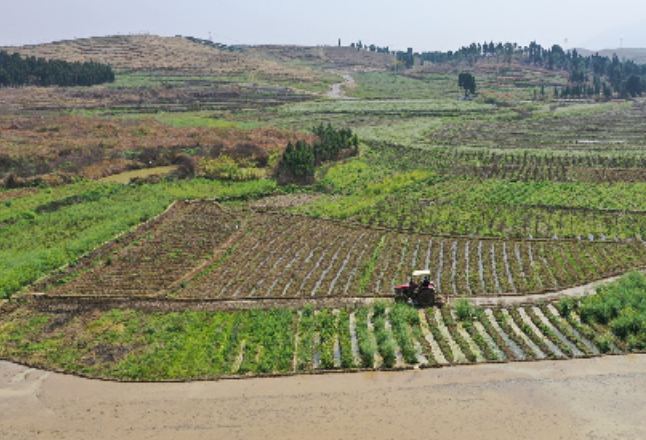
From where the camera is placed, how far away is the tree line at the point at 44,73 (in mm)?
93812

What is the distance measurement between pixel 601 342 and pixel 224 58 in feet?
468

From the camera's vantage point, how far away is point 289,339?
51.3 feet

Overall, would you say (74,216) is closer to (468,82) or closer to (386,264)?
(386,264)

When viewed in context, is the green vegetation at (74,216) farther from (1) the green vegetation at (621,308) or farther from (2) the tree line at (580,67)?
(2) the tree line at (580,67)

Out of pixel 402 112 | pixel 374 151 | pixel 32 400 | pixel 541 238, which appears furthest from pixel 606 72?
pixel 32 400

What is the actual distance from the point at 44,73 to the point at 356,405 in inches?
3971

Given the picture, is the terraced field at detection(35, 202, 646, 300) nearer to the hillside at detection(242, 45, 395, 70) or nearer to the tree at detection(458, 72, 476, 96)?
the tree at detection(458, 72, 476, 96)

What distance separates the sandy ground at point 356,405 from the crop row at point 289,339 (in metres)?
0.52

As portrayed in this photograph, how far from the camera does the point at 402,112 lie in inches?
3115

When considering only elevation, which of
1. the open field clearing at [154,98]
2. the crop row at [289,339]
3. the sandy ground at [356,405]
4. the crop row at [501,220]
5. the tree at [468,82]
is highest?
the tree at [468,82]

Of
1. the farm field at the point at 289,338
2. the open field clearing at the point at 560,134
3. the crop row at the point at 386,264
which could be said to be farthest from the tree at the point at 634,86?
the farm field at the point at 289,338

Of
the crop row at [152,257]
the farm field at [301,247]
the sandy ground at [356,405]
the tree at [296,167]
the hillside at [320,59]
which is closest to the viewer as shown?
the sandy ground at [356,405]

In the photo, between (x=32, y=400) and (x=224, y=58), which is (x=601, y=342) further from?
(x=224, y=58)

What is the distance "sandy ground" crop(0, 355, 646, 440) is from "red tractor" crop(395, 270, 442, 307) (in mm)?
3699
